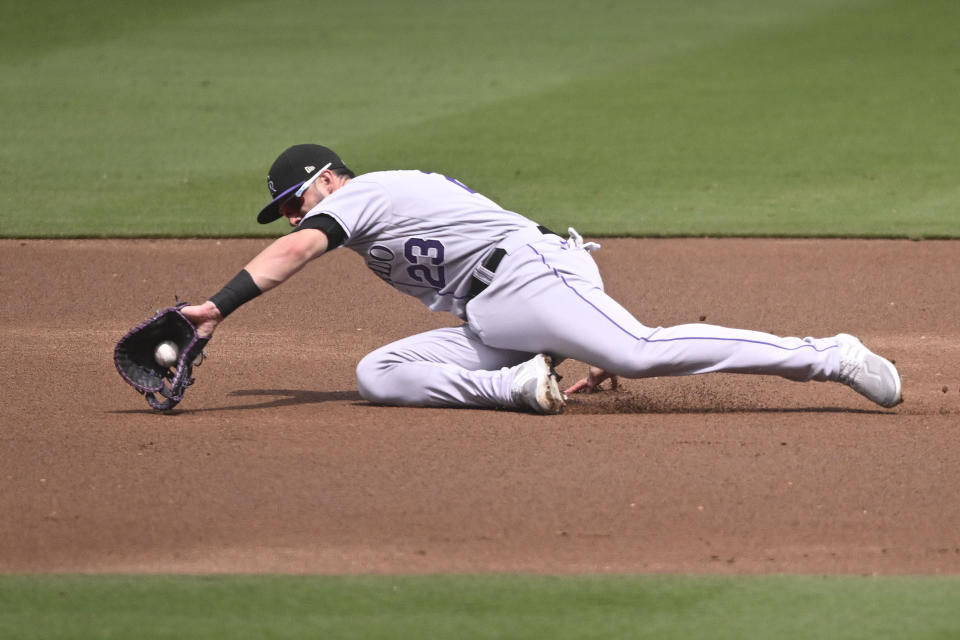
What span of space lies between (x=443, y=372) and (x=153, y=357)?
1078 mm

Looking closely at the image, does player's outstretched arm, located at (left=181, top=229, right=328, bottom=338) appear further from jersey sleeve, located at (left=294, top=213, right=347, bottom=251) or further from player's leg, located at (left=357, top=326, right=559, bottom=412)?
player's leg, located at (left=357, top=326, right=559, bottom=412)

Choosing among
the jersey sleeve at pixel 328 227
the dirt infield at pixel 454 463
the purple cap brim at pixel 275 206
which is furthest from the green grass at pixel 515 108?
the jersey sleeve at pixel 328 227

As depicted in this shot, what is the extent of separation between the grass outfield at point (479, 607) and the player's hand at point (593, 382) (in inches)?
71.6

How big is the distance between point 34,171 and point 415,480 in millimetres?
7252

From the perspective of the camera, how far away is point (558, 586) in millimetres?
3693

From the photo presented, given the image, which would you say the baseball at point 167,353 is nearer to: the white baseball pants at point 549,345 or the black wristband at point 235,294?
the black wristband at point 235,294

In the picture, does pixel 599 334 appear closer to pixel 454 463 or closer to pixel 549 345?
pixel 549 345

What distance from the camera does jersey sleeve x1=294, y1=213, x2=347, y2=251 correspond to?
16.6 ft

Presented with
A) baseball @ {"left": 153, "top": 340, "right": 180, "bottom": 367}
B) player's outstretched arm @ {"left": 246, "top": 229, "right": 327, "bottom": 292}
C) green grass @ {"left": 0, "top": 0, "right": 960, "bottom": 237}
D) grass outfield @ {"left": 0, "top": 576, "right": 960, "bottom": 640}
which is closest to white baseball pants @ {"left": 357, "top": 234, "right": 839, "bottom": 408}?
player's outstretched arm @ {"left": 246, "top": 229, "right": 327, "bottom": 292}

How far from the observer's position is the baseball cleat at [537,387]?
515 cm

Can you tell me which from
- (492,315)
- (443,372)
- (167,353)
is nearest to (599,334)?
(492,315)

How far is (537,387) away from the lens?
514cm

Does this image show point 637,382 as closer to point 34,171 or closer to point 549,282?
point 549,282

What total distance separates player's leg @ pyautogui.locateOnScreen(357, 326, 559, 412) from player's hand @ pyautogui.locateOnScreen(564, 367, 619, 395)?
10.1 inches
